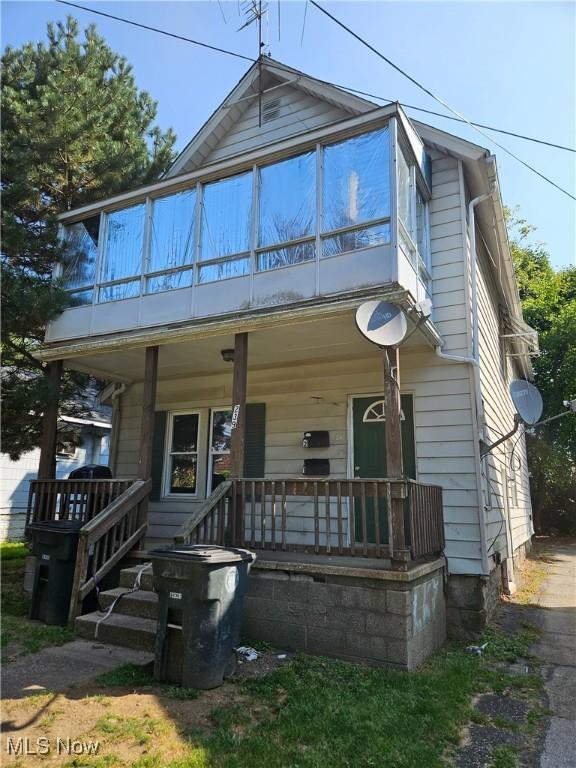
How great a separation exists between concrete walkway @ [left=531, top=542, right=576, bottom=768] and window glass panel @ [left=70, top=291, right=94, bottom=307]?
7.93 m

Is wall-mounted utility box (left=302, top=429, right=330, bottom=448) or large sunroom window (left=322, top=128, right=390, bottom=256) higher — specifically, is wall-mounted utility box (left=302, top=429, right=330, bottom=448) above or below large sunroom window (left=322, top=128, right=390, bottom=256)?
below

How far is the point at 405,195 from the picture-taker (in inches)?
257

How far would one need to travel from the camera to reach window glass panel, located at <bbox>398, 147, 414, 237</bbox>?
6285 mm

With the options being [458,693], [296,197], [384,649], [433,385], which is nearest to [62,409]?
[296,197]

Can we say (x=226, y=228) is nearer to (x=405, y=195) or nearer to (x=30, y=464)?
(x=405, y=195)

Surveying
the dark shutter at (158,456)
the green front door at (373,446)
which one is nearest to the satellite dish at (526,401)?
the green front door at (373,446)

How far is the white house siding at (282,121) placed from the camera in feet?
29.0

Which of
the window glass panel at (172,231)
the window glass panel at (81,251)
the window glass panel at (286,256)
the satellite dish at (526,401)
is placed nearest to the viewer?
the window glass panel at (286,256)

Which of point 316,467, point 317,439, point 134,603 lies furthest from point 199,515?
point 317,439

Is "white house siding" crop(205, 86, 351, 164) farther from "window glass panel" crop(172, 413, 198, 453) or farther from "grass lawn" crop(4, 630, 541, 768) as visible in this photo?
"grass lawn" crop(4, 630, 541, 768)

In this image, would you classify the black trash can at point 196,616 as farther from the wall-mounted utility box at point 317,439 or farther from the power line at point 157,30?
the power line at point 157,30

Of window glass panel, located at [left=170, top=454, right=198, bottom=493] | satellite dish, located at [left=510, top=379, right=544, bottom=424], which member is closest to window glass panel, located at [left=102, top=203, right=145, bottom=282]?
window glass panel, located at [left=170, top=454, right=198, bottom=493]

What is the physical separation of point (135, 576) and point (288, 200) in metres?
5.24

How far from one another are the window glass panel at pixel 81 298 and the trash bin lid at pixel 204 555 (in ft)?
17.2
